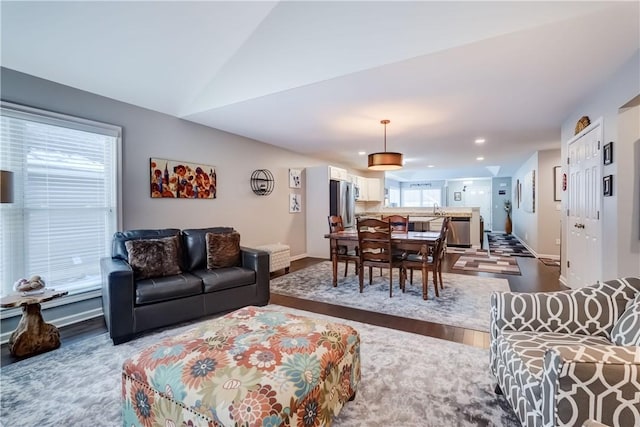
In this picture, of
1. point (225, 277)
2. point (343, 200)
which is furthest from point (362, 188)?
point (225, 277)

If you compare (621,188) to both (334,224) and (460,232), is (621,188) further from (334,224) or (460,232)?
(460,232)

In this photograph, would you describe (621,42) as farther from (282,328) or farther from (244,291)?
(244,291)

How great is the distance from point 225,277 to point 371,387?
1.82 m

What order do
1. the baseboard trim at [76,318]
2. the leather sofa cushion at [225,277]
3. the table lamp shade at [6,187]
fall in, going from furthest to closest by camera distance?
1. the leather sofa cushion at [225,277]
2. the baseboard trim at [76,318]
3. the table lamp shade at [6,187]

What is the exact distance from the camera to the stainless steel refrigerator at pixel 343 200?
6250 millimetres

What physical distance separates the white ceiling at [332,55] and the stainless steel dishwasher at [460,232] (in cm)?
390

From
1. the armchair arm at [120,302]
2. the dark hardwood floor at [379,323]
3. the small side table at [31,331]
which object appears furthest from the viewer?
the dark hardwood floor at [379,323]

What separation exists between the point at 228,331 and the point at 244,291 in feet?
5.02

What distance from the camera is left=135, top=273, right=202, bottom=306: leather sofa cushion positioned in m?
2.52

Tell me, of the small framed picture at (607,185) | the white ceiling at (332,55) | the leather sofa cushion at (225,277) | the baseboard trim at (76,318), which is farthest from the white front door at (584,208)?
the baseboard trim at (76,318)

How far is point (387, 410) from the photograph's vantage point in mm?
1600

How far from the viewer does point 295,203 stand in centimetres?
613

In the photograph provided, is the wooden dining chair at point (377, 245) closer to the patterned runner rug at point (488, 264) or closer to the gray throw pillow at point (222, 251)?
the gray throw pillow at point (222, 251)

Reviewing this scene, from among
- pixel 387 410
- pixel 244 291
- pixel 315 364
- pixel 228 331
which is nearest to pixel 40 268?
pixel 244 291
